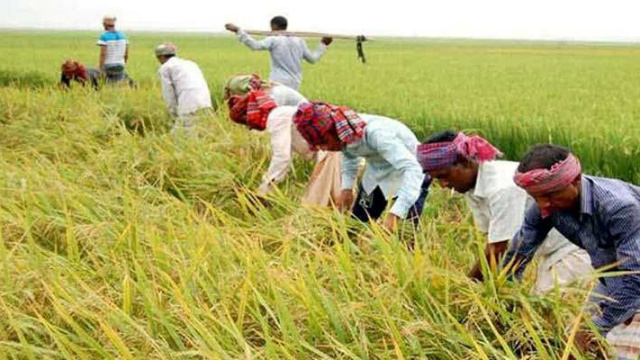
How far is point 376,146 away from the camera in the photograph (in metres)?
3.32

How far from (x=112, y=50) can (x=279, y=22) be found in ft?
9.86

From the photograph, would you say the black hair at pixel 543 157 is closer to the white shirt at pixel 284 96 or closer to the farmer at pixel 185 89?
the white shirt at pixel 284 96

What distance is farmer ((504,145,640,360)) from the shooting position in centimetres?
209

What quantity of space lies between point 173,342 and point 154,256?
0.61m

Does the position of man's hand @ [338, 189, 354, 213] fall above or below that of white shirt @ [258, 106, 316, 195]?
below

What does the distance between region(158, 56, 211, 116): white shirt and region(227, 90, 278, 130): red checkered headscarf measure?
Answer: 1.65 m

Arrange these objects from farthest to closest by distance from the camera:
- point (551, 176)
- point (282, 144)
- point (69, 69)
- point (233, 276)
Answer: point (69, 69) < point (282, 144) < point (233, 276) < point (551, 176)

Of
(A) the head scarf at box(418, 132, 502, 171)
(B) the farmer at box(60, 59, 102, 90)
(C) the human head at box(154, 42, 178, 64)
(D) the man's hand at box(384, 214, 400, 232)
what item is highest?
(C) the human head at box(154, 42, 178, 64)

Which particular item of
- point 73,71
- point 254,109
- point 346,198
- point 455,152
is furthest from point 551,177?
point 73,71

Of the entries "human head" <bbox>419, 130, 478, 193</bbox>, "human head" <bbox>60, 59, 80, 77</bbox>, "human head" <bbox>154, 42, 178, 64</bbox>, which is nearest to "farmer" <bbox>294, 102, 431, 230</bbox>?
"human head" <bbox>419, 130, 478, 193</bbox>

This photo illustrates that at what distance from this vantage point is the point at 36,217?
3404mm

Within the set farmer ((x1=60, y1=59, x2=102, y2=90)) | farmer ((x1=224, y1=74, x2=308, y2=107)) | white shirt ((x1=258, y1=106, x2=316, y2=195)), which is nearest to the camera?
white shirt ((x1=258, y1=106, x2=316, y2=195))

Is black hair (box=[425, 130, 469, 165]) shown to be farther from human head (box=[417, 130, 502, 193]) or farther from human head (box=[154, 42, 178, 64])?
human head (box=[154, 42, 178, 64])

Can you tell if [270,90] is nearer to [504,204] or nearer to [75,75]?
[504,204]
